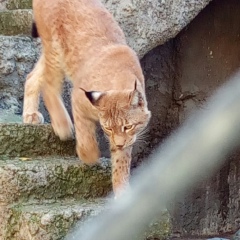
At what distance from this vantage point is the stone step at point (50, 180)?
2.67 metres

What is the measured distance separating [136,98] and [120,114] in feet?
0.31

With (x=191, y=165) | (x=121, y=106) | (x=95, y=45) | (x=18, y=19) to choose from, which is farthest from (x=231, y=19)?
(x=191, y=165)

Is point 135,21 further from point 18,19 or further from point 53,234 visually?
point 53,234

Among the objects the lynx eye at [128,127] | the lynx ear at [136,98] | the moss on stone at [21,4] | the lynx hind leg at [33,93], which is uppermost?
the moss on stone at [21,4]

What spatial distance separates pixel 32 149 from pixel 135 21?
4.16 ft

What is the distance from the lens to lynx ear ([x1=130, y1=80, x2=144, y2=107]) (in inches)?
98.6

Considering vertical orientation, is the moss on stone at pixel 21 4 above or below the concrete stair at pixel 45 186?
above

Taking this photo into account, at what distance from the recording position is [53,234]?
8.20 ft

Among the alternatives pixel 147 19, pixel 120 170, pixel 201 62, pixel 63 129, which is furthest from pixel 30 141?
pixel 201 62

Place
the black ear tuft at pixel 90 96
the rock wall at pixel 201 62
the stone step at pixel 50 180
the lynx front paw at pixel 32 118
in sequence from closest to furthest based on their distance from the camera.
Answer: the black ear tuft at pixel 90 96 → the stone step at pixel 50 180 → the lynx front paw at pixel 32 118 → the rock wall at pixel 201 62

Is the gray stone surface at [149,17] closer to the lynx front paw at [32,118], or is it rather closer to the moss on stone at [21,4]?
the moss on stone at [21,4]

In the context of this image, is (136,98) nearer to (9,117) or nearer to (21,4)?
(9,117)

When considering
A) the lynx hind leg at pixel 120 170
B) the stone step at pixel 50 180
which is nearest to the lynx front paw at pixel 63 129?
the stone step at pixel 50 180

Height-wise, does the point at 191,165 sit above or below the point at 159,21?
above
